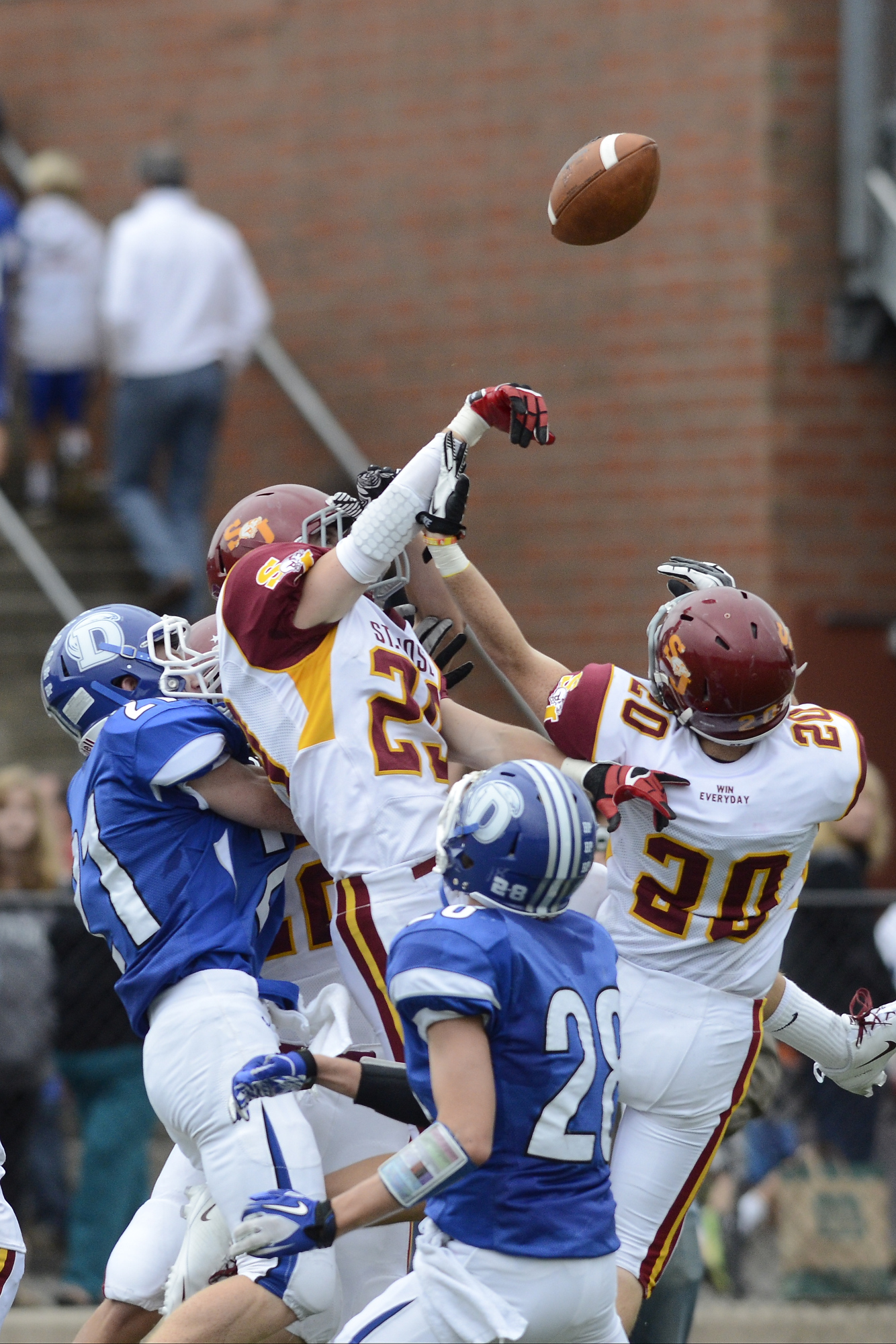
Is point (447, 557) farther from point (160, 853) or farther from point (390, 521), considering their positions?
point (160, 853)

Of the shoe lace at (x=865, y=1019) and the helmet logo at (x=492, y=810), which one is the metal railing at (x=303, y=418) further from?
the helmet logo at (x=492, y=810)

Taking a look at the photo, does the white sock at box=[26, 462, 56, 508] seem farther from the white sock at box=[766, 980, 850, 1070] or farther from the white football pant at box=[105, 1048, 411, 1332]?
the white sock at box=[766, 980, 850, 1070]

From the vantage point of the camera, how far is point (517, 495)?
1027cm

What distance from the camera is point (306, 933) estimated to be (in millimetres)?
5035

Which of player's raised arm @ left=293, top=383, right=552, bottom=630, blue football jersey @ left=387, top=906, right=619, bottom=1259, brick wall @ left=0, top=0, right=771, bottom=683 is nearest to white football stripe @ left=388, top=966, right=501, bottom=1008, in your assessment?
blue football jersey @ left=387, top=906, right=619, bottom=1259

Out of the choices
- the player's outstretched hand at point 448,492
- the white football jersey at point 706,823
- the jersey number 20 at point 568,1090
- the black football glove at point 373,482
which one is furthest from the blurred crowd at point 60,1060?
the jersey number 20 at point 568,1090

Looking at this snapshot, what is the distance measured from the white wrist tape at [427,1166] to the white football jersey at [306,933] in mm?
1375

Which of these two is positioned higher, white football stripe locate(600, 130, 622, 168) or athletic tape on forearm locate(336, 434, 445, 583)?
white football stripe locate(600, 130, 622, 168)

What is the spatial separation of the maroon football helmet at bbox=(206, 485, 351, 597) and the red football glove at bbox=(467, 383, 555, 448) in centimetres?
46

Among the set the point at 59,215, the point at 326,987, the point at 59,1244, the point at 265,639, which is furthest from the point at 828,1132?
the point at 59,215

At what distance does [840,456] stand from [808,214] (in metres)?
1.21

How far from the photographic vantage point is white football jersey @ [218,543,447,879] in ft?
14.3

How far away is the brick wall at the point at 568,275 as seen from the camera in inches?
380

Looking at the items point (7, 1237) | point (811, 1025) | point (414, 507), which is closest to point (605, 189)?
point (414, 507)
